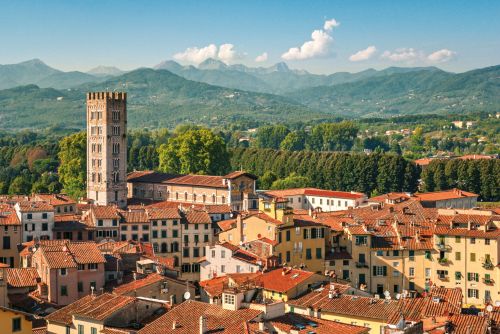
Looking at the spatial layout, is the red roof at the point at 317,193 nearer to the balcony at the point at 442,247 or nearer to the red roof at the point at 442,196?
the red roof at the point at 442,196

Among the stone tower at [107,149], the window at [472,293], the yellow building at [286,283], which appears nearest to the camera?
the yellow building at [286,283]

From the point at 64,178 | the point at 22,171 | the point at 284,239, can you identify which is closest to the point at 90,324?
the point at 284,239

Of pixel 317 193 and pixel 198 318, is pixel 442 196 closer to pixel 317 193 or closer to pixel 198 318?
pixel 317 193

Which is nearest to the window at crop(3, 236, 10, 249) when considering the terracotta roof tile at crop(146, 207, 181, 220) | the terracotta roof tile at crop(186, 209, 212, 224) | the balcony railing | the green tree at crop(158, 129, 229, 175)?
the terracotta roof tile at crop(146, 207, 181, 220)

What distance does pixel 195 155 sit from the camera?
134m

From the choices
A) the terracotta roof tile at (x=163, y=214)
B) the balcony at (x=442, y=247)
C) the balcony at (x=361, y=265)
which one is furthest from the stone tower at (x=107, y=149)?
the balcony at (x=442, y=247)

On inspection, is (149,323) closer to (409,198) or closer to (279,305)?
(279,305)

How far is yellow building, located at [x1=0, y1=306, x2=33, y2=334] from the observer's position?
106ft

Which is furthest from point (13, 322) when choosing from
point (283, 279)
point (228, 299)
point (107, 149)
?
point (107, 149)

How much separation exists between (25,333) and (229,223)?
42.0 m

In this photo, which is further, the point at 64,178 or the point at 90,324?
the point at 64,178

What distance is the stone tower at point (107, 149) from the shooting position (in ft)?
353

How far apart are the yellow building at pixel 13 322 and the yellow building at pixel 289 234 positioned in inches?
1155

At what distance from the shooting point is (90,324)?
41000 mm
